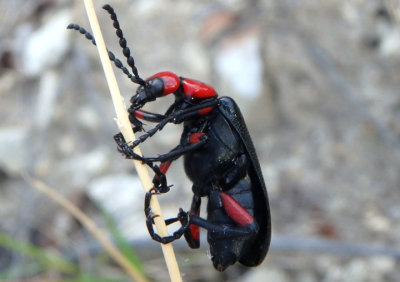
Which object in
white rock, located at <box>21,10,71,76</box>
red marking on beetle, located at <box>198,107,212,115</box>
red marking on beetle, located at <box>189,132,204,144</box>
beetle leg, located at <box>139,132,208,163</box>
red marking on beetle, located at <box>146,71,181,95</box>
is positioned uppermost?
white rock, located at <box>21,10,71,76</box>

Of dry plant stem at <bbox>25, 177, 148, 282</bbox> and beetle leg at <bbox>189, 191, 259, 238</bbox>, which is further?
dry plant stem at <bbox>25, 177, 148, 282</bbox>

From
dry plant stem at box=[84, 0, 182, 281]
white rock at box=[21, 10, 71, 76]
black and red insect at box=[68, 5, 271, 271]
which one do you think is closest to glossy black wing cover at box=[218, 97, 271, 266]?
black and red insect at box=[68, 5, 271, 271]

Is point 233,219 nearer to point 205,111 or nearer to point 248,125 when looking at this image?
point 205,111

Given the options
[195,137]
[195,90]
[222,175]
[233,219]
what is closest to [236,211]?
[233,219]

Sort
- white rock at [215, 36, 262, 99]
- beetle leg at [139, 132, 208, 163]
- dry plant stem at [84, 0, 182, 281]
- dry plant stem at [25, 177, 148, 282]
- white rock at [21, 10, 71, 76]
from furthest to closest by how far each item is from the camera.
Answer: white rock at [21, 10, 71, 76] < white rock at [215, 36, 262, 99] < dry plant stem at [25, 177, 148, 282] < beetle leg at [139, 132, 208, 163] < dry plant stem at [84, 0, 182, 281]

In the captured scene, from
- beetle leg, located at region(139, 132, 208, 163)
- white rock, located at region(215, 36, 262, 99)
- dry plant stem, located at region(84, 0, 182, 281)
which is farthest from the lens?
white rock, located at region(215, 36, 262, 99)

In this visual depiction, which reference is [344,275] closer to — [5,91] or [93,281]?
[93,281]

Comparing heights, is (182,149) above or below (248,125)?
above

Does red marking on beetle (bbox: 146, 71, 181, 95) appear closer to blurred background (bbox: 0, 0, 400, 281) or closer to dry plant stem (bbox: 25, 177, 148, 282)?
dry plant stem (bbox: 25, 177, 148, 282)
